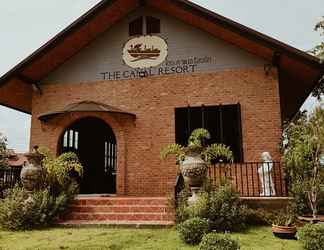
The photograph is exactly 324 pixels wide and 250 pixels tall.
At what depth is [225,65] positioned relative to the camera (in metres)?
11.2

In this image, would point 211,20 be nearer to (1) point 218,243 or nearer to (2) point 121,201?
(2) point 121,201

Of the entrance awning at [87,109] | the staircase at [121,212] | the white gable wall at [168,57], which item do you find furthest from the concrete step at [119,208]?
the white gable wall at [168,57]

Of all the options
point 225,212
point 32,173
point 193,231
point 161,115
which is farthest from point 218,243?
point 161,115

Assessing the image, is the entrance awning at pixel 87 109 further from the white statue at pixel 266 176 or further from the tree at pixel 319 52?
the tree at pixel 319 52

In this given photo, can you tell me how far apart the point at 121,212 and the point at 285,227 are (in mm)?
3855

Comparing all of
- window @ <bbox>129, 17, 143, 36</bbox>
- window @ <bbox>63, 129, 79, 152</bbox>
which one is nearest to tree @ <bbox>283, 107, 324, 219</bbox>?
→ window @ <bbox>129, 17, 143, 36</bbox>

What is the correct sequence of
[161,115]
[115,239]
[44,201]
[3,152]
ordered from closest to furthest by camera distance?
[115,239]
[44,201]
[161,115]
[3,152]

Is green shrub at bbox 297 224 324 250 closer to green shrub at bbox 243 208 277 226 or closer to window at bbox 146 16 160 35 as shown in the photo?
green shrub at bbox 243 208 277 226

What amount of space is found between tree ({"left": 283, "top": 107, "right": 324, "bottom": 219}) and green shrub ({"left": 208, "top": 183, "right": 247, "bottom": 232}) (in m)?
1.50

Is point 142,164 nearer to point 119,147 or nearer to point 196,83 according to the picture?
point 119,147

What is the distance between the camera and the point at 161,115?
11273 mm

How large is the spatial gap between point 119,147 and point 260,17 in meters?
6.81

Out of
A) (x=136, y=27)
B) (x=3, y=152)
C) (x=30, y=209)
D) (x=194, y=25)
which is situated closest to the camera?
(x=30, y=209)

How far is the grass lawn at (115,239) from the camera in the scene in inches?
247
